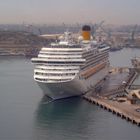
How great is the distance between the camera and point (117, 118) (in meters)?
16.2

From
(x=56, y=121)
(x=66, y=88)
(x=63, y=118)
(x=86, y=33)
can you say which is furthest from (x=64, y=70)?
(x=86, y=33)

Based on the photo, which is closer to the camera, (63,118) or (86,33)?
(63,118)

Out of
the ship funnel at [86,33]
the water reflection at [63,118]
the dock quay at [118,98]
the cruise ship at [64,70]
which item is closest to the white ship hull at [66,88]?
the cruise ship at [64,70]

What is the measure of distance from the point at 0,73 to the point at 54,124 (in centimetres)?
1362

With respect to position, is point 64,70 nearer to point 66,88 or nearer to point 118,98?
point 66,88

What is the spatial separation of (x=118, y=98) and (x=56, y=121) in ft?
13.1

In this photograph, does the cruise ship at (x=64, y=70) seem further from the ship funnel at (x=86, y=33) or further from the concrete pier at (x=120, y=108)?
the ship funnel at (x=86, y=33)

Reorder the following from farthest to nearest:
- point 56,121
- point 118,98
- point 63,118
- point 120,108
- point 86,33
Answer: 1. point 86,33
2. point 118,98
3. point 120,108
4. point 63,118
5. point 56,121

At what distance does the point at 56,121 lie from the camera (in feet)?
51.2

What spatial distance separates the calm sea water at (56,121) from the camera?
14023 mm

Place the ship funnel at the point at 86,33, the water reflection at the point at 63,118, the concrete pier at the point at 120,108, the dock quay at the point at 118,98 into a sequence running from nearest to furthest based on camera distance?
the water reflection at the point at 63,118 → the concrete pier at the point at 120,108 → the dock quay at the point at 118,98 → the ship funnel at the point at 86,33

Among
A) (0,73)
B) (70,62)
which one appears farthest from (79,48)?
(0,73)

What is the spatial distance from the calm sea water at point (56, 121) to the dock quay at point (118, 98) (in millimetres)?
239

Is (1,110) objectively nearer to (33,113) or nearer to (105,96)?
(33,113)
